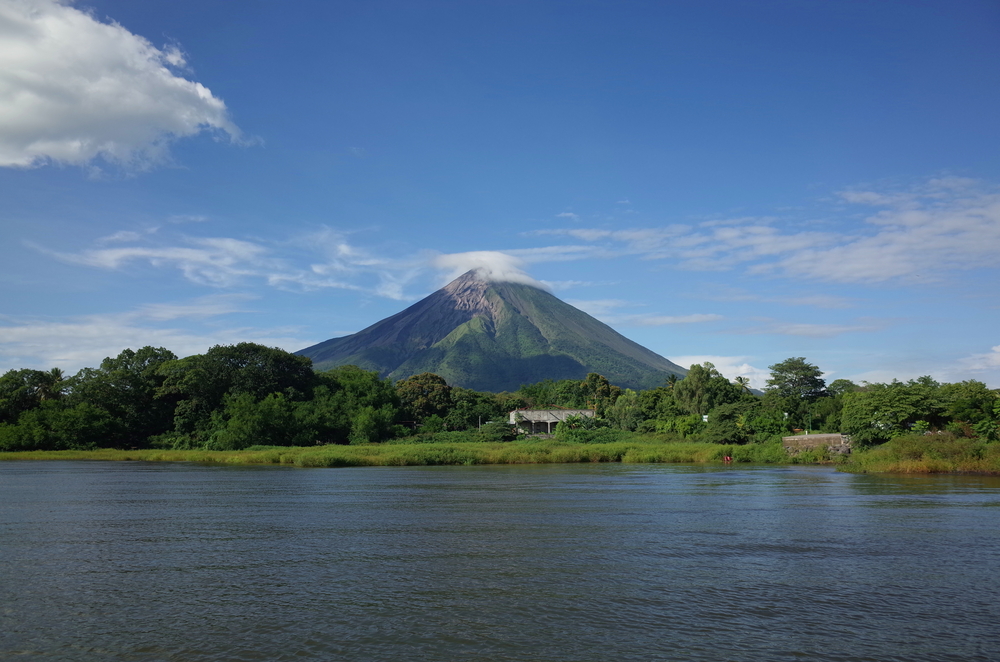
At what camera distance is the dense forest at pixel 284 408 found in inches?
Answer: 2530

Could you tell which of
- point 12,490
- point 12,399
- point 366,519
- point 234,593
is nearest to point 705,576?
point 234,593

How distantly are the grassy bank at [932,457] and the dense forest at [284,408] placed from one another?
1592cm

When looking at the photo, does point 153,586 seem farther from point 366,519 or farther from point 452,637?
point 366,519

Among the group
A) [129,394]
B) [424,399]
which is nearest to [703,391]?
[424,399]

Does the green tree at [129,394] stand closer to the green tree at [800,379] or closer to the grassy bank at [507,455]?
the grassy bank at [507,455]

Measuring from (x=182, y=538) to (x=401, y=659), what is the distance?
10678 millimetres

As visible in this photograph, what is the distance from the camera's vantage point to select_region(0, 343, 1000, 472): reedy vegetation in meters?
43.0

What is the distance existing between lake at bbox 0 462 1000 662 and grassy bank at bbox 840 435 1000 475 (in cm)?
1137

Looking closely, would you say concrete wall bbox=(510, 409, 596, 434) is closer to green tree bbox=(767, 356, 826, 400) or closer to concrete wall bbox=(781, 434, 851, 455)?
green tree bbox=(767, 356, 826, 400)

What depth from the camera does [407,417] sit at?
9281 cm

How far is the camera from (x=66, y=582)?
1247cm

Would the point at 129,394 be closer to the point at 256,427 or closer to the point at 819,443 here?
the point at 256,427

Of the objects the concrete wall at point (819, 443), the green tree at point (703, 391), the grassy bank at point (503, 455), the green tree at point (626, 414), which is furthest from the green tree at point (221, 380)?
the concrete wall at point (819, 443)

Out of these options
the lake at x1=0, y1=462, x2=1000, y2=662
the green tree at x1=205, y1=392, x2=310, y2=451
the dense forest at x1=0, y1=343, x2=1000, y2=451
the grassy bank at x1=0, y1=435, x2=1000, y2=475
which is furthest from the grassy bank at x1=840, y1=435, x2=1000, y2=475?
the green tree at x1=205, y1=392, x2=310, y2=451
